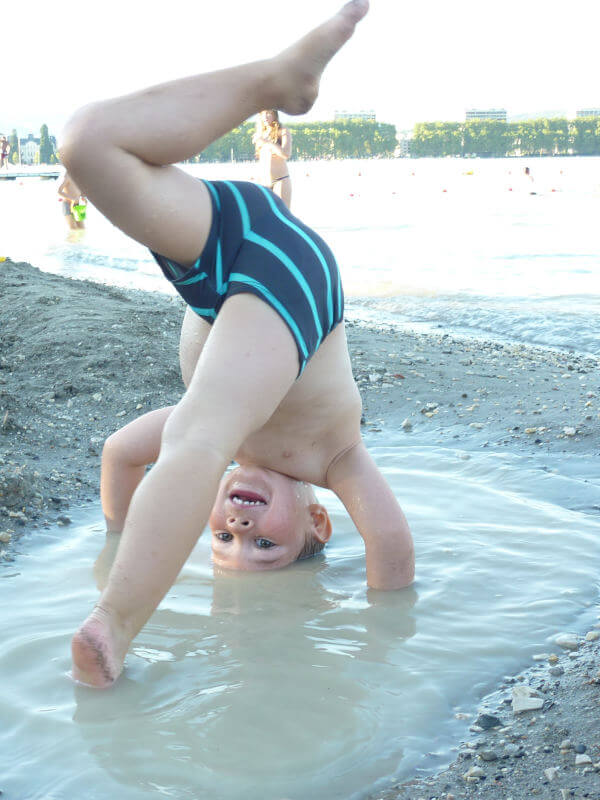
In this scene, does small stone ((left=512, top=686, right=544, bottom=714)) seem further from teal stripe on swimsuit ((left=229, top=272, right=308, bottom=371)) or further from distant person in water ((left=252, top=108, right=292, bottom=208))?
distant person in water ((left=252, top=108, right=292, bottom=208))

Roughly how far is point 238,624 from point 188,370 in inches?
31.7

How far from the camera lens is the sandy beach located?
1947 mm

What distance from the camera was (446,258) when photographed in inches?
591

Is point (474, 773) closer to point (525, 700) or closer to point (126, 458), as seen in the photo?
point (525, 700)

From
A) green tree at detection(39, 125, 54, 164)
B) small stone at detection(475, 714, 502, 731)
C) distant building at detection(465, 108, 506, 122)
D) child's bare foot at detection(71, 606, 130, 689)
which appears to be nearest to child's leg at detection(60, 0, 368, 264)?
child's bare foot at detection(71, 606, 130, 689)

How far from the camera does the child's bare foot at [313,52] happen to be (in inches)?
83.8

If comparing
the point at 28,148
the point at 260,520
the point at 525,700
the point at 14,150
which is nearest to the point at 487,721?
the point at 525,700

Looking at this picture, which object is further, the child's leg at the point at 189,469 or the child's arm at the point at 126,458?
the child's arm at the point at 126,458

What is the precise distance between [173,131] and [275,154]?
9.44 meters

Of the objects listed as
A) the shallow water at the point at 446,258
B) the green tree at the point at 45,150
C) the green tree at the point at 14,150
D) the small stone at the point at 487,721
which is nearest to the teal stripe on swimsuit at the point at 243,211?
the small stone at the point at 487,721

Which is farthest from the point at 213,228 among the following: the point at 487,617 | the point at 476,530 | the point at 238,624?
the point at 476,530

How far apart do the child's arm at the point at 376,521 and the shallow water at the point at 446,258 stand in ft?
17.8

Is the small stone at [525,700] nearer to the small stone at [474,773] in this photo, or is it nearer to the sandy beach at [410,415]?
the sandy beach at [410,415]

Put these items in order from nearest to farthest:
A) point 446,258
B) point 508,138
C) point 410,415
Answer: point 410,415
point 446,258
point 508,138
